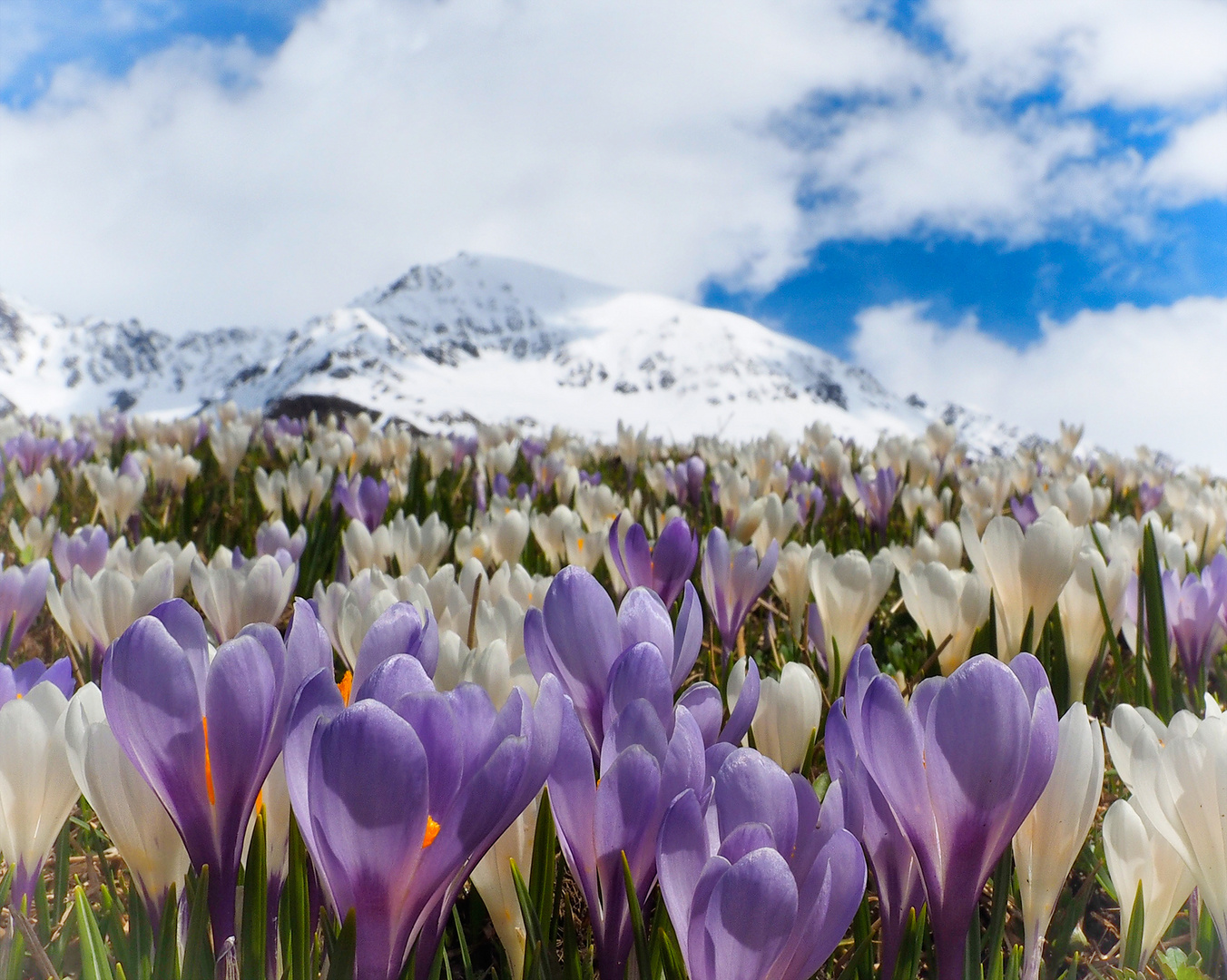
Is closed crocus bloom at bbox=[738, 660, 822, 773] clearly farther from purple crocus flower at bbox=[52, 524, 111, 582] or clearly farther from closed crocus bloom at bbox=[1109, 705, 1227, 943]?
purple crocus flower at bbox=[52, 524, 111, 582]

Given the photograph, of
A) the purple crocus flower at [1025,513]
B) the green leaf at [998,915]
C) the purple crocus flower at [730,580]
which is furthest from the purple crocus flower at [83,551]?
the purple crocus flower at [1025,513]

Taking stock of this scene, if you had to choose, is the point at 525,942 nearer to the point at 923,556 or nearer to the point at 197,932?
the point at 197,932

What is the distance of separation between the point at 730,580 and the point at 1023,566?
555mm

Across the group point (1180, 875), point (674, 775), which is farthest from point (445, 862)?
point (1180, 875)

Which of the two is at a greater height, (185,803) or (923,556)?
(923,556)

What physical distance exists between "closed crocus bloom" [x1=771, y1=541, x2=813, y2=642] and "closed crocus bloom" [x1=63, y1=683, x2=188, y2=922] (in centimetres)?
153

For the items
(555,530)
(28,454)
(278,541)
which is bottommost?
(278,541)

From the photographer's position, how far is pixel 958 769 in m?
0.70

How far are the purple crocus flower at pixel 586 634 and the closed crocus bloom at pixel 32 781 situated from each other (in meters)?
0.47

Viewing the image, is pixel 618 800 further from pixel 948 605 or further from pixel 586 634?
pixel 948 605

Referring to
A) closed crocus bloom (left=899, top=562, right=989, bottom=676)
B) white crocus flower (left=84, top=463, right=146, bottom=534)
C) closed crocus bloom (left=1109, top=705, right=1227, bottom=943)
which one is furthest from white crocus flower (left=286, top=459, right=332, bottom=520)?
closed crocus bloom (left=1109, top=705, right=1227, bottom=943)

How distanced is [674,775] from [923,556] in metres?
1.71

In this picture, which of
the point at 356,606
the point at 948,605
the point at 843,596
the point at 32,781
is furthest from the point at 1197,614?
the point at 32,781

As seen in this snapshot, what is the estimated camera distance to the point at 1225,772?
0.73 m
